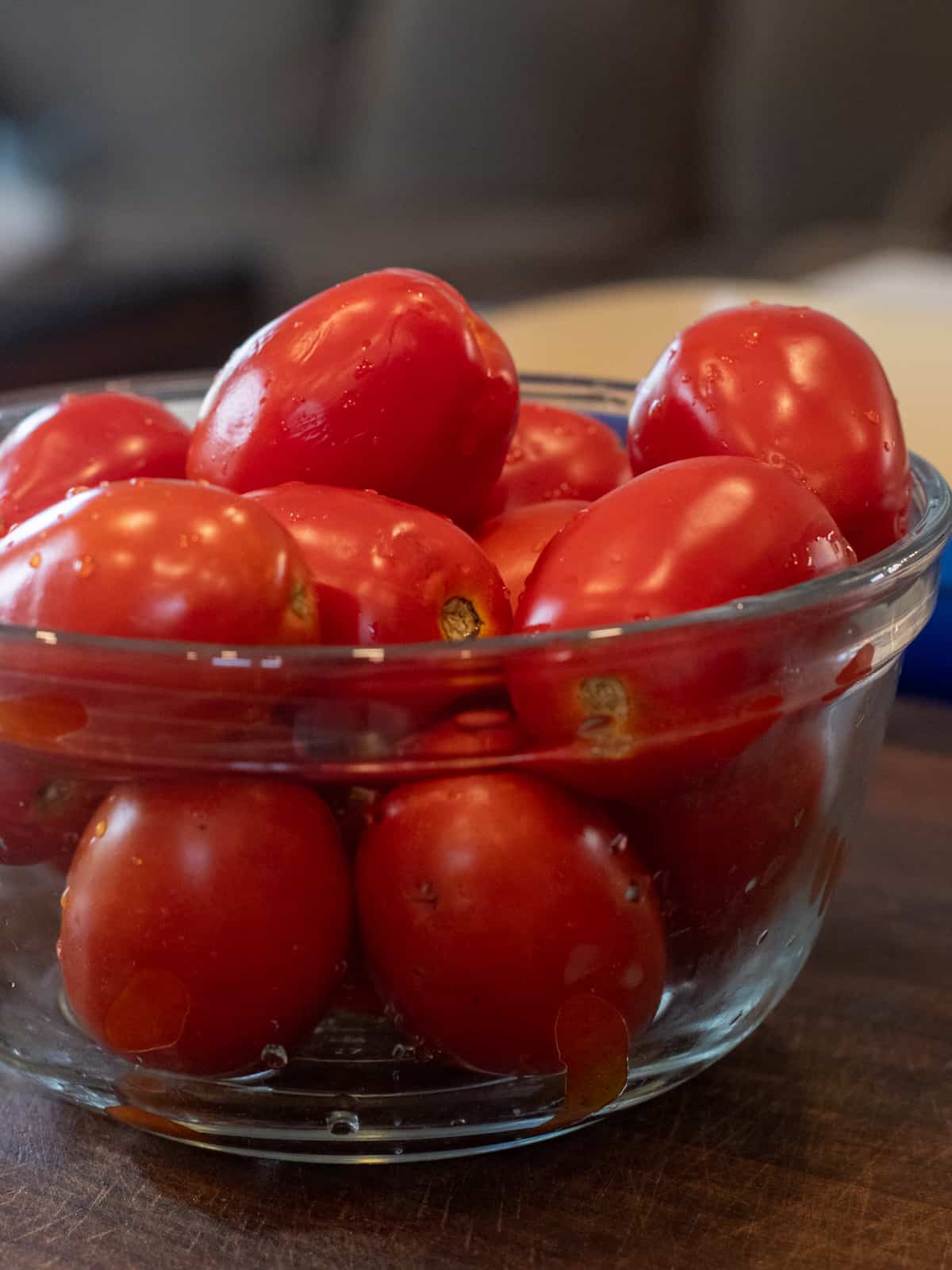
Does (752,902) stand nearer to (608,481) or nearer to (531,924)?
(531,924)

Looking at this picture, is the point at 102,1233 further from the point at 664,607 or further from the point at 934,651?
the point at 934,651

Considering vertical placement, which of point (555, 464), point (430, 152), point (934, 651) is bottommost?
point (430, 152)

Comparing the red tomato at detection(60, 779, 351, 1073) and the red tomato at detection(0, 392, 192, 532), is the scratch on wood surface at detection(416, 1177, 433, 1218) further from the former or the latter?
the red tomato at detection(0, 392, 192, 532)

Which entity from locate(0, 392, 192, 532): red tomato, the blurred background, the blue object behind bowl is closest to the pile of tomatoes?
locate(0, 392, 192, 532): red tomato

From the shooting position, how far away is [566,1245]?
1.46 ft

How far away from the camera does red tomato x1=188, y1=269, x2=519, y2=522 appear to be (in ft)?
1.80

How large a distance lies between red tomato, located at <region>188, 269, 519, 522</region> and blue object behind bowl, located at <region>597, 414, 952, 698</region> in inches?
10.0

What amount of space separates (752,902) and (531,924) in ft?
0.30

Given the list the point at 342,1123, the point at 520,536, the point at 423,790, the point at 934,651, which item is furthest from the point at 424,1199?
the point at 934,651

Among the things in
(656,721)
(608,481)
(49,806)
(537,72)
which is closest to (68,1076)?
(49,806)

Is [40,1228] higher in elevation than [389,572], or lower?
lower

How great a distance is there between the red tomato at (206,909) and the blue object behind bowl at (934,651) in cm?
43

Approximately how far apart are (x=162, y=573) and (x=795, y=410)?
25 cm

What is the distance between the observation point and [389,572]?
1.57 ft
